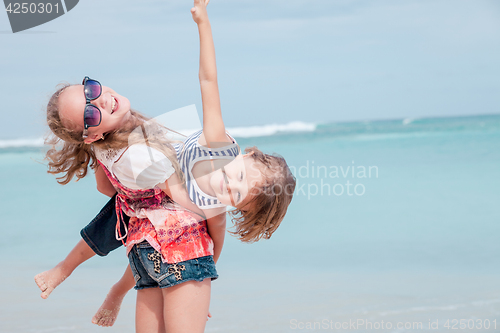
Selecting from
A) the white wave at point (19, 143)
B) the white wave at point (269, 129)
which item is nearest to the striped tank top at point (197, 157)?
the white wave at point (19, 143)

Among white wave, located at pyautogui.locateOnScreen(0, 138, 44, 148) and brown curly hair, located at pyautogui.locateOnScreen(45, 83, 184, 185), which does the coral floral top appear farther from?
white wave, located at pyautogui.locateOnScreen(0, 138, 44, 148)

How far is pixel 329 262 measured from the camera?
3.69 m

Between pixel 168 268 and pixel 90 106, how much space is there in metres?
0.63

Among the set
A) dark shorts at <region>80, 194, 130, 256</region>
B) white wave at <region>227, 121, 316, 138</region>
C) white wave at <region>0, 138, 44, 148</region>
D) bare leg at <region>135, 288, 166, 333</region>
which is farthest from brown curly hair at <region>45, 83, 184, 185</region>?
white wave at <region>227, 121, 316, 138</region>

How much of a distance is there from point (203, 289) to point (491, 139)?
1313 cm

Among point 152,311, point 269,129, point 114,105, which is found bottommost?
point 269,129

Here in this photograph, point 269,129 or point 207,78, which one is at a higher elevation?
point 207,78

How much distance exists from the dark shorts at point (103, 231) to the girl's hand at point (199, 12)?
881 millimetres

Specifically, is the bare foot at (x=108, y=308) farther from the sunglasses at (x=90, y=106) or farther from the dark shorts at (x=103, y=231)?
the sunglasses at (x=90, y=106)

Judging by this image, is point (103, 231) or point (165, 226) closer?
point (165, 226)

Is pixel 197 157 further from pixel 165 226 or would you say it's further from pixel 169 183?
pixel 165 226

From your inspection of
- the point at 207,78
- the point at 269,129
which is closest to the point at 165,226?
the point at 207,78

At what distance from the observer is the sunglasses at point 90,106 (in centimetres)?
153

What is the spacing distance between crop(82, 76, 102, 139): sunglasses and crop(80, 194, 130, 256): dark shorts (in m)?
0.48
